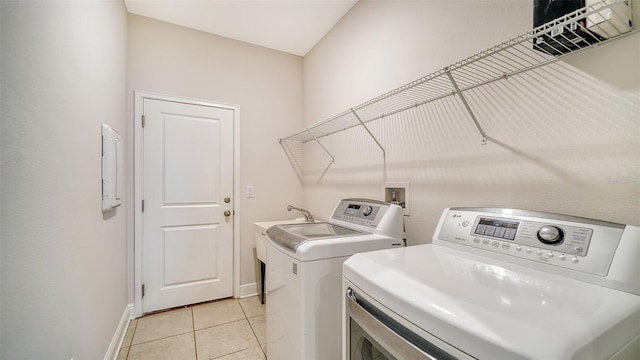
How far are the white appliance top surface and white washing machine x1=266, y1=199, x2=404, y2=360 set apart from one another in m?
0.37

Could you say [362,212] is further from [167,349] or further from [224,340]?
[167,349]

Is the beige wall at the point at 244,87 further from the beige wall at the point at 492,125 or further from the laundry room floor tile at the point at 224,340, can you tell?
the beige wall at the point at 492,125

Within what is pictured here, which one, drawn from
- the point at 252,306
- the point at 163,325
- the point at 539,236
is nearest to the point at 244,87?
the point at 252,306

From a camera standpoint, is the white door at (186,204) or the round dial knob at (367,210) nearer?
the round dial knob at (367,210)

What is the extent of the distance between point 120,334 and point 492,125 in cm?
276

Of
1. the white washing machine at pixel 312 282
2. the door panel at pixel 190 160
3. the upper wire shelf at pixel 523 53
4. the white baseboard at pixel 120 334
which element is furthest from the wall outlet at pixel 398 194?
the white baseboard at pixel 120 334

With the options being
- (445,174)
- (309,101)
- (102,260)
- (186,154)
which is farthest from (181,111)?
(445,174)

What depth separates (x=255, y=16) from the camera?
2.32 meters

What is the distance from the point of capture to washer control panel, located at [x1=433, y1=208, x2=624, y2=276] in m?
0.71

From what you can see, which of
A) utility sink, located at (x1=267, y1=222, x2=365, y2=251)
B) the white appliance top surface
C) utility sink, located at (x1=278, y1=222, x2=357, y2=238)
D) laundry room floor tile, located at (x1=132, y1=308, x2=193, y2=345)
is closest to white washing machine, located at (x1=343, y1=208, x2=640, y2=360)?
the white appliance top surface

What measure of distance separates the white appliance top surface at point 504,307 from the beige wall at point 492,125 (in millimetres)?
402

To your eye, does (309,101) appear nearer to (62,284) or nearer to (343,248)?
(343,248)

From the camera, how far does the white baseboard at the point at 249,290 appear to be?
8.84 ft

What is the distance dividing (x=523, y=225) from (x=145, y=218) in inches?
106
